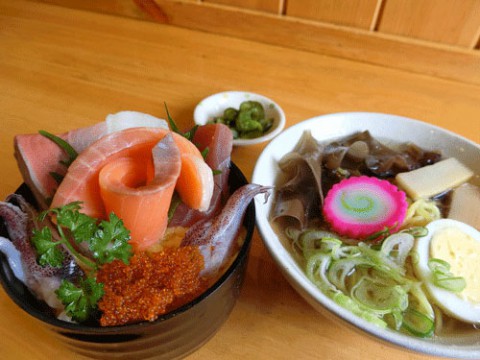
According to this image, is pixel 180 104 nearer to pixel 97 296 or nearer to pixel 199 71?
pixel 199 71

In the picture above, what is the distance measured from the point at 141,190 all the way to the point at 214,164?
190 millimetres

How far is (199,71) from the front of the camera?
4.91 feet

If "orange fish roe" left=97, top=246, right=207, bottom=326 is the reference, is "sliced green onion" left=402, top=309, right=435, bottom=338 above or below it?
below

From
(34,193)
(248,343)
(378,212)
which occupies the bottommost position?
(248,343)

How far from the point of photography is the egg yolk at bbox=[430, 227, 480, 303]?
692 millimetres

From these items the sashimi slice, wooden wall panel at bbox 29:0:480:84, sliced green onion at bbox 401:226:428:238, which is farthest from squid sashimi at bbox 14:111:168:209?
wooden wall panel at bbox 29:0:480:84

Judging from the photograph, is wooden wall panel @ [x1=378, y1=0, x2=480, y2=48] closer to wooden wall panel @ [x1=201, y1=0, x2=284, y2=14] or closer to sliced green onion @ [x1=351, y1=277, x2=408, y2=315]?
wooden wall panel @ [x1=201, y1=0, x2=284, y2=14]

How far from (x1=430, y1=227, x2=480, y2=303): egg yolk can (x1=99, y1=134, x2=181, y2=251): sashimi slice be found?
21.1 inches

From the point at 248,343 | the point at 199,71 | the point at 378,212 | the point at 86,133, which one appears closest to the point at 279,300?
the point at 248,343

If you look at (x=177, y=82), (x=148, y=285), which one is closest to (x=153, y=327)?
(x=148, y=285)

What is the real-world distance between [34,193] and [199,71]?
3.24 feet

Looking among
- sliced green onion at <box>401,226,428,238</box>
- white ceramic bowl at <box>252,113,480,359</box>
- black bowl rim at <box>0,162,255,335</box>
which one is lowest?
sliced green onion at <box>401,226,428,238</box>

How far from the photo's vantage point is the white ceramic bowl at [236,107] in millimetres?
1142

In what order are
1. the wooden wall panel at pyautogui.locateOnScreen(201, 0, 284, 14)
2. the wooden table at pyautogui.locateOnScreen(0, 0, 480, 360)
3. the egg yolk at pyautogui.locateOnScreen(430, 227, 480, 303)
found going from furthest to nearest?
the wooden wall panel at pyautogui.locateOnScreen(201, 0, 284, 14) < the wooden table at pyautogui.locateOnScreen(0, 0, 480, 360) < the egg yolk at pyautogui.locateOnScreen(430, 227, 480, 303)
